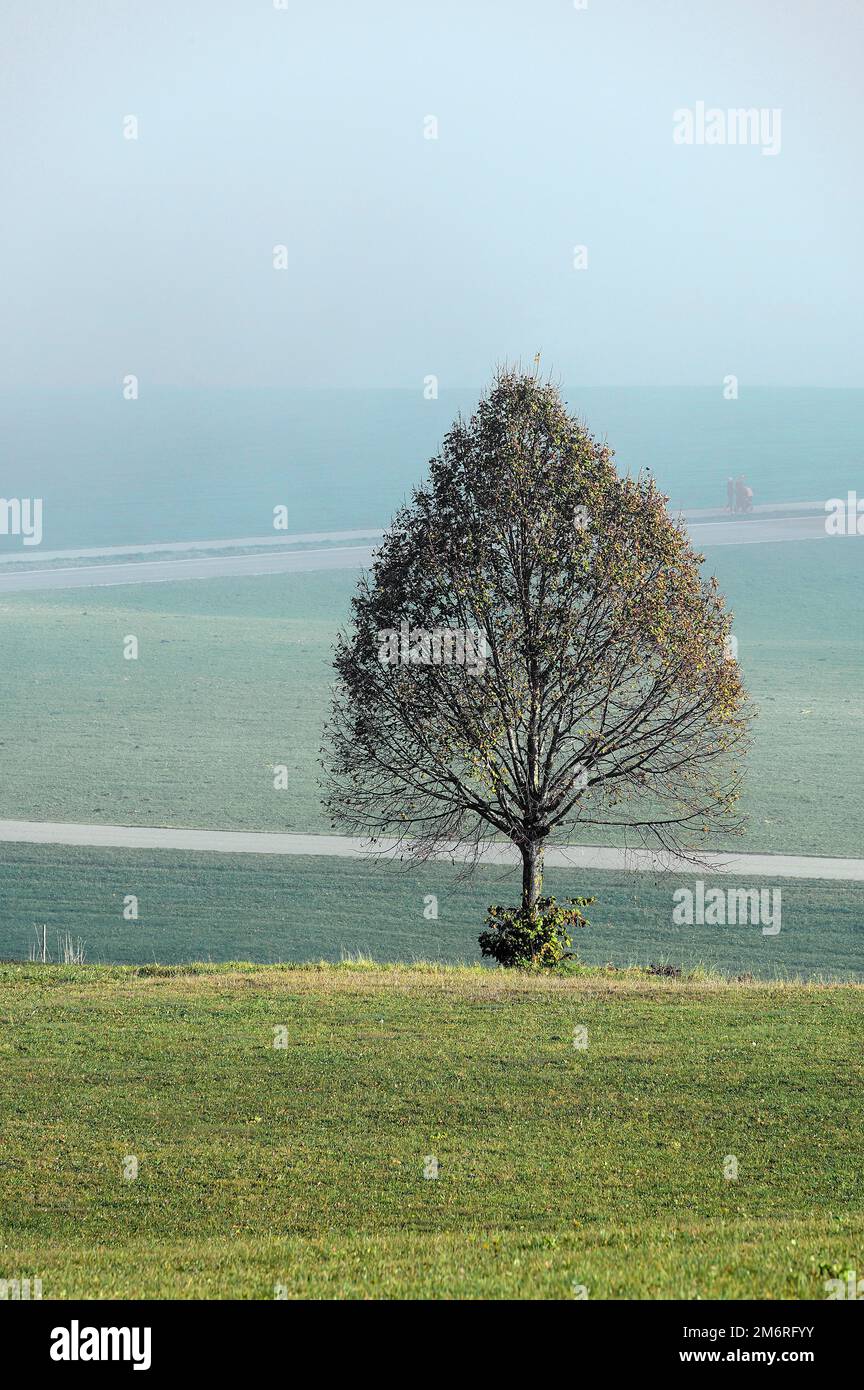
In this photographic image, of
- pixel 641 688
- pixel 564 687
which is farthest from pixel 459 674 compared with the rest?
pixel 641 688

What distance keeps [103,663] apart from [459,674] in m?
71.6

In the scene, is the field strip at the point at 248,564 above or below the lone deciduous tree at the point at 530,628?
above

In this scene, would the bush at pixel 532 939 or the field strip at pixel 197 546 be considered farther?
the field strip at pixel 197 546

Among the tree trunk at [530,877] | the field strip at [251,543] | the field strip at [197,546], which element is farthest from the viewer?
the field strip at [251,543]

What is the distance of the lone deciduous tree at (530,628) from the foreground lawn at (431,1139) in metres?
4.77

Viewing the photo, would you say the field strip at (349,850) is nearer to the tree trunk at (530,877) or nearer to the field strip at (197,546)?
the tree trunk at (530,877)

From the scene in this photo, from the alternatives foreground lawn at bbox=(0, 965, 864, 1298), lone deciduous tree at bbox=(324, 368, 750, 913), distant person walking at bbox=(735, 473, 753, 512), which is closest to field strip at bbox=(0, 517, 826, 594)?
distant person walking at bbox=(735, 473, 753, 512)

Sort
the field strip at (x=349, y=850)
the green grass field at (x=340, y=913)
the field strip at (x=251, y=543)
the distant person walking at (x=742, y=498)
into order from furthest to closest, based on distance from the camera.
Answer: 1. the distant person walking at (x=742, y=498)
2. the field strip at (x=251, y=543)
3. the field strip at (x=349, y=850)
4. the green grass field at (x=340, y=913)

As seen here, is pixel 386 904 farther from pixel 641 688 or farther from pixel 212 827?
pixel 641 688

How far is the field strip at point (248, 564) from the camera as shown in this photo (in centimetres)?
12100

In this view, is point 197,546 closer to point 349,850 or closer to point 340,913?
point 349,850

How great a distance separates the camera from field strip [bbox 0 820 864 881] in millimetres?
44375

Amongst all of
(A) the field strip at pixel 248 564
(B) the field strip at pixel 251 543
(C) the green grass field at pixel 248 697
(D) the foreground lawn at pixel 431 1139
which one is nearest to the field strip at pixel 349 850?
(C) the green grass field at pixel 248 697
